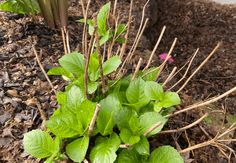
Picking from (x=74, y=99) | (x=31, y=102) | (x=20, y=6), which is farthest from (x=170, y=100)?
(x=20, y=6)

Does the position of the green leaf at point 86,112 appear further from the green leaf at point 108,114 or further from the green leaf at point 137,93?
the green leaf at point 137,93

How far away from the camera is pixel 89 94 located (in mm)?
1273

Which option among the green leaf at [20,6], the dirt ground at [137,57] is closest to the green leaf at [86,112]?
the dirt ground at [137,57]

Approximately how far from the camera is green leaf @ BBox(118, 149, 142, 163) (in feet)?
3.72

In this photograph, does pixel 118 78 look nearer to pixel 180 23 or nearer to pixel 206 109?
pixel 206 109

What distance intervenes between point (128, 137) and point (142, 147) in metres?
0.05

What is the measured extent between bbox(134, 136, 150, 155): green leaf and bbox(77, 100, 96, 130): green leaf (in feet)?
0.51

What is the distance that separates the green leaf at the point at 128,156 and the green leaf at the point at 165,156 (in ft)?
0.16

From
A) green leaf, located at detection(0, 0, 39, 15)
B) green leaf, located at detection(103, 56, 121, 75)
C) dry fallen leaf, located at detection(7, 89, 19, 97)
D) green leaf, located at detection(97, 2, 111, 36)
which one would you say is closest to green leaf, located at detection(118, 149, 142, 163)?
green leaf, located at detection(103, 56, 121, 75)

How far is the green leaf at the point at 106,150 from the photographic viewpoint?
1.08 m

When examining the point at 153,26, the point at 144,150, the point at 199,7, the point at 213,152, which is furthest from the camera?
the point at 199,7

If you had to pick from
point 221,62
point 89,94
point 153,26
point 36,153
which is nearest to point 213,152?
point 89,94

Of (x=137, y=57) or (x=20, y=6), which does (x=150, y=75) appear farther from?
(x=20, y=6)

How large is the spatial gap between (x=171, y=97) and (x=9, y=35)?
3.13 ft
